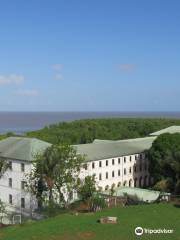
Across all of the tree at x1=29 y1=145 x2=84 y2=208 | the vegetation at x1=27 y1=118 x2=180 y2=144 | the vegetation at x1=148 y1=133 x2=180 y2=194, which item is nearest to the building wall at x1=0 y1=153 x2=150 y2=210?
the vegetation at x1=148 y1=133 x2=180 y2=194

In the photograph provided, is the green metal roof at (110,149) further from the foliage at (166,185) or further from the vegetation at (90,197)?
the vegetation at (90,197)

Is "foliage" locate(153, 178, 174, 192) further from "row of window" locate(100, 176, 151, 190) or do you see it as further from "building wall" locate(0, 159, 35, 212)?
"building wall" locate(0, 159, 35, 212)

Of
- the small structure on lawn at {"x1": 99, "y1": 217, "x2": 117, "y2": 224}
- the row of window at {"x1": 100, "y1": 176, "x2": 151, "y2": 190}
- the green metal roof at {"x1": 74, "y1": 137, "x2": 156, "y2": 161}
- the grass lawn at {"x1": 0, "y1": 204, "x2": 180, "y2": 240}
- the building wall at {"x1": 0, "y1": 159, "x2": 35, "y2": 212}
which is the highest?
the green metal roof at {"x1": 74, "y1": 137, "x2": 156, "y2": 161}

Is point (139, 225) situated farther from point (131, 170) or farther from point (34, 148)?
point (131, 170)

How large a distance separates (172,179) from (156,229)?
3556cm

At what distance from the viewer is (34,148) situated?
221ft

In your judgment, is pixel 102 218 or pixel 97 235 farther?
pixel 102 218

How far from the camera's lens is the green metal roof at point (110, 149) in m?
75.2

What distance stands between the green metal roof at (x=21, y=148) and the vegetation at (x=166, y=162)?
63.8 feet

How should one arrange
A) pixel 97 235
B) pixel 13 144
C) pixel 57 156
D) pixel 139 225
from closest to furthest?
pixel 97 235, pixel 139 225, pixel 57 156, pixel 13 144

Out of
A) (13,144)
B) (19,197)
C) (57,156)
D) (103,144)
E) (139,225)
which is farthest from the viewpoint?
(103,144)

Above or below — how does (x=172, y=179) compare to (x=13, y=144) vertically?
Answer: below

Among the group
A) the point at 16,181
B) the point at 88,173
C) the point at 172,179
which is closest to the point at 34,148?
the point at 16,181

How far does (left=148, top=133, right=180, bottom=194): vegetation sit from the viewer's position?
6499 cm
